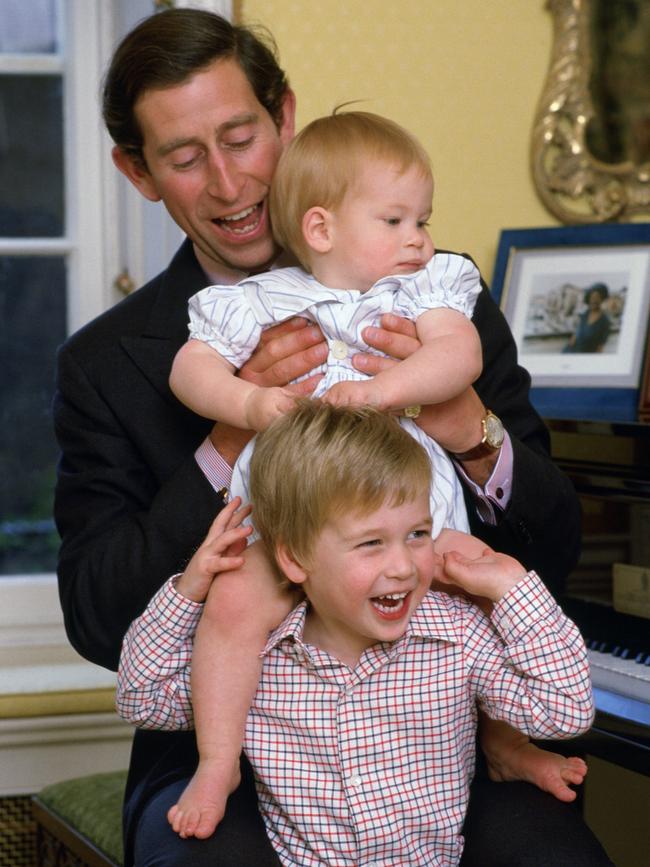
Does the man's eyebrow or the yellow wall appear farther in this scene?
the yellow wall

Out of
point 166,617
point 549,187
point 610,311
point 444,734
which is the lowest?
point 444,734

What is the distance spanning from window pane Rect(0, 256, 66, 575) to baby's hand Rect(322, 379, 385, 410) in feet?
5.75

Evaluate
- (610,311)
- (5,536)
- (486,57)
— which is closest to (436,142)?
(486,57)

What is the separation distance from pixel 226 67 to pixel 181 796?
1.13 meters

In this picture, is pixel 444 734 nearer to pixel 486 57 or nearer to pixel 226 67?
pixel 226 67

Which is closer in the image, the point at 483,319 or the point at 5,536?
the point at 483,319

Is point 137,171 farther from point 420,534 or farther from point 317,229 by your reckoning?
point 420,534

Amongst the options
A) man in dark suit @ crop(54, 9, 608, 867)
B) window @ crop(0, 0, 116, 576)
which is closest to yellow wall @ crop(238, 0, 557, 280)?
window @ crop(0, 0, 116, 576)

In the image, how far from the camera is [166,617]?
169 centimetres

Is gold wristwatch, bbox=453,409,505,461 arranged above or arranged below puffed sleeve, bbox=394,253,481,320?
below

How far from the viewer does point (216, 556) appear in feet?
5.44

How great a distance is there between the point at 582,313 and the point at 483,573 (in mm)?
1289

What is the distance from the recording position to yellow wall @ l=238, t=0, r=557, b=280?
2885 mm

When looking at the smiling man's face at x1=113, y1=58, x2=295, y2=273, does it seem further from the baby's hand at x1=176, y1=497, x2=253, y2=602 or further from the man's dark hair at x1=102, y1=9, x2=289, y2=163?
the baby's hand at x1=176, y1=497, x2=253, y2=602
